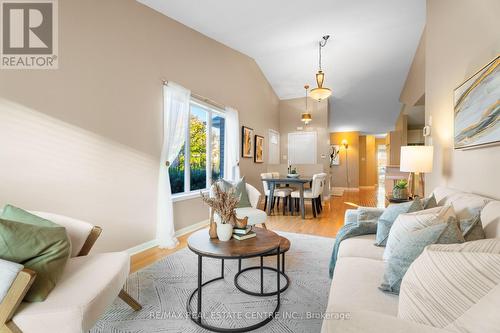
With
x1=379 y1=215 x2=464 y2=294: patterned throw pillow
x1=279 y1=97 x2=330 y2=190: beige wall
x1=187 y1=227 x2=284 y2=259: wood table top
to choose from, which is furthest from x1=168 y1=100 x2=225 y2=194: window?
x1=279 y1=97 x2=330 y2=190: beige wall

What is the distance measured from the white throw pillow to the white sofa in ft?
0.44

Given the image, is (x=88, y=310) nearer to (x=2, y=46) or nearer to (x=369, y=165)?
(x=2, y=46)

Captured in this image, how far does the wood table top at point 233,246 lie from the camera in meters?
1.59

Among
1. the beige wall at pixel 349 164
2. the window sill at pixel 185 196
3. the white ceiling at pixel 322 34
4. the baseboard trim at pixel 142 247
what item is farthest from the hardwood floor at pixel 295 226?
the beige wall at pixel 349 164

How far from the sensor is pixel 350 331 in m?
0.75

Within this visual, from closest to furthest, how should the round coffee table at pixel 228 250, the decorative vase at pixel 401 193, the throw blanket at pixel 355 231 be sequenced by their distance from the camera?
1. the round coffee table at pixel 228 250
2. the throw blanket at pixel 355 231
3. the decorative vase at pixel 401 193

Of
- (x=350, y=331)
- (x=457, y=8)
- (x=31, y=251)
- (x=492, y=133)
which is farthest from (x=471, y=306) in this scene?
(x=457, y=8)

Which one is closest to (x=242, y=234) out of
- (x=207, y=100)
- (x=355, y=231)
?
(x=355, y=231)

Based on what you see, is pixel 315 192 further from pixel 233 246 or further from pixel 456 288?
pixel 456 288

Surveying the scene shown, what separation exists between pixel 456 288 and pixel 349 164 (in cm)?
1035

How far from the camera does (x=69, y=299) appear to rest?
1170mm

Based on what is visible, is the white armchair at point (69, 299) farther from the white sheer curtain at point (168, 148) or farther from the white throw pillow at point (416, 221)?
the white throw pillow at point (416, 221)

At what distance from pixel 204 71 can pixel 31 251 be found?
3.52m

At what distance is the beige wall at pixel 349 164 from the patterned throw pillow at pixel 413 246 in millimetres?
9464
